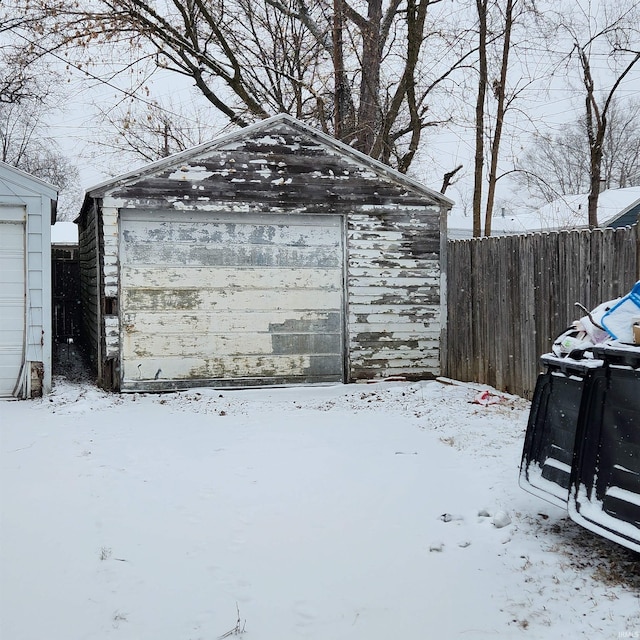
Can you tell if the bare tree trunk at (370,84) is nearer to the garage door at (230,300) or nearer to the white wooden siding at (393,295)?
the white wooden siding at (393,295)

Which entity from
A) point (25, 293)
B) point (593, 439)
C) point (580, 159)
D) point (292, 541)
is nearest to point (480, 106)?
point (25, 293)

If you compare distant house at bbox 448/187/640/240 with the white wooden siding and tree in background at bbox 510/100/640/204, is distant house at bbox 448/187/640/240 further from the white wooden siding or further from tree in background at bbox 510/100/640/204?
the white wooden siding

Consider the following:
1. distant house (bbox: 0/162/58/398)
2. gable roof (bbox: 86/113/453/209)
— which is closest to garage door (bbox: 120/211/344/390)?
gable roof (bbox: 86/113/453/209)

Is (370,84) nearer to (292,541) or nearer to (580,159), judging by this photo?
(292,541)

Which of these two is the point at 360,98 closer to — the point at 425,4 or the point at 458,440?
the point at 425,4

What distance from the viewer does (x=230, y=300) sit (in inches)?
376

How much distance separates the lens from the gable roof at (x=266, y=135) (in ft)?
29.6

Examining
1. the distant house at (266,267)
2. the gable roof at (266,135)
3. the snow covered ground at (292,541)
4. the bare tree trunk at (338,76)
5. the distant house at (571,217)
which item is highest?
the bare tree trunk at (338,76)

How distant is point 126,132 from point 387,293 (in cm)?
1265

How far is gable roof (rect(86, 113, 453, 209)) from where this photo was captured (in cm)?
902

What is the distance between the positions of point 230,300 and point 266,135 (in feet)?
7.45

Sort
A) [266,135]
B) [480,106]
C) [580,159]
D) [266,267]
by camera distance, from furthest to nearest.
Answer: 1. [580,159]
2. [480,106]
3. [266,267]
4. [266,135]

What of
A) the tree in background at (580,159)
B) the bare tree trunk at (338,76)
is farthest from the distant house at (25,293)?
the tree in background at (580,159)

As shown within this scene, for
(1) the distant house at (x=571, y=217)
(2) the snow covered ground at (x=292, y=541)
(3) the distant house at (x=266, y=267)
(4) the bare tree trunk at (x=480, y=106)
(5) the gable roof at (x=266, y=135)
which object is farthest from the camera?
(1) the distant house at (x=571, y=217)
